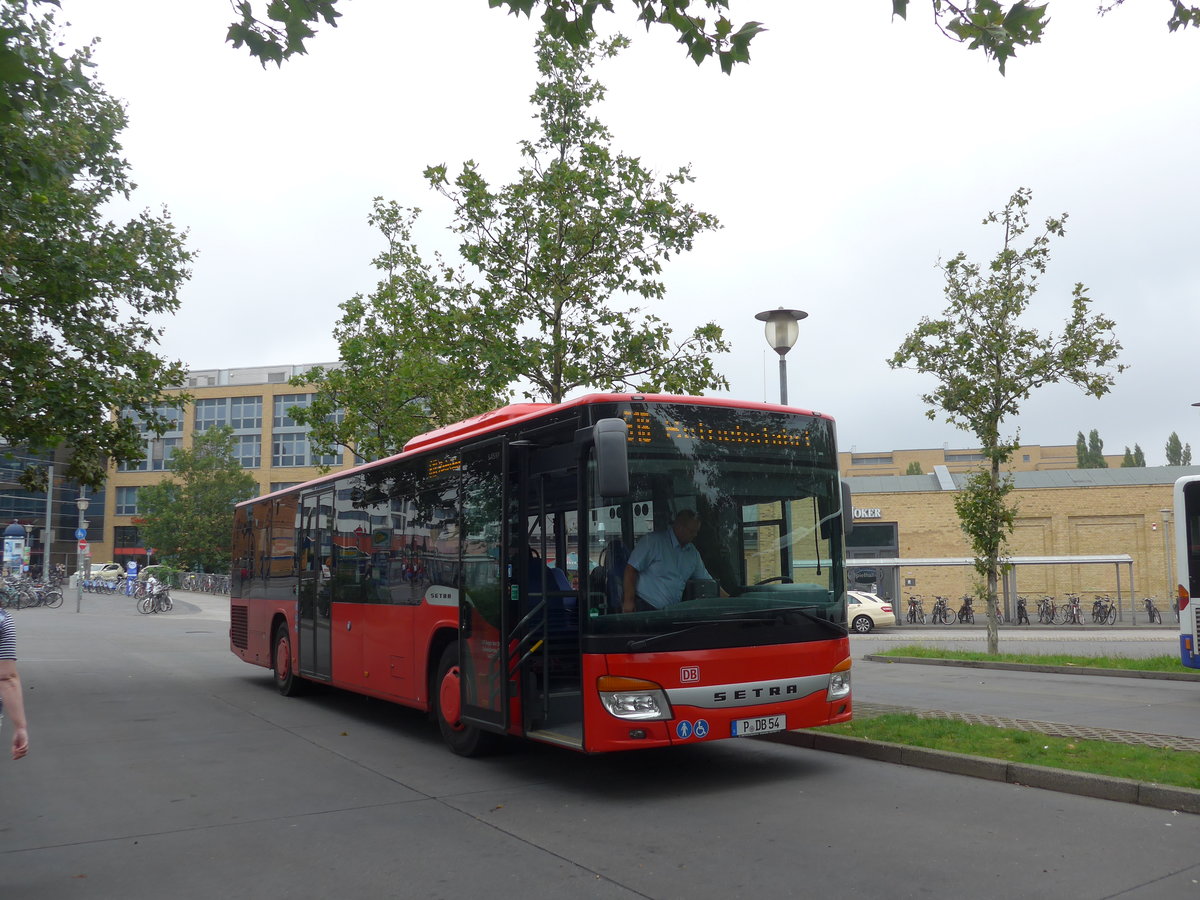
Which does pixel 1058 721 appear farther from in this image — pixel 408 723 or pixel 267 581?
pixel 267 581

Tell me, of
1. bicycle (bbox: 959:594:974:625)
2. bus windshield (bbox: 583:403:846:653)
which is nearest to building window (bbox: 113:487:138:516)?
bicycle (bbox: 959:594:974:625)

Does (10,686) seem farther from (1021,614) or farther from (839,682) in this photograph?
(1021,614)

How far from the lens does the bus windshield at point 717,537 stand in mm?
7090

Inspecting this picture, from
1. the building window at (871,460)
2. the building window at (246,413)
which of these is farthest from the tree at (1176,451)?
the building window at (246,413)

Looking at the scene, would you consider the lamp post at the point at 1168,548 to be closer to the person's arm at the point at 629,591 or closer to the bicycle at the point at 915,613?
the bicycle at the point at 915,613

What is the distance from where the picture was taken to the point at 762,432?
7926 mm

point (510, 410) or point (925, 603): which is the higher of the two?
point (510, 410)

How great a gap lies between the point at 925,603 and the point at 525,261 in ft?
114

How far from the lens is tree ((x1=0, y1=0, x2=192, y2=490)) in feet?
43.2

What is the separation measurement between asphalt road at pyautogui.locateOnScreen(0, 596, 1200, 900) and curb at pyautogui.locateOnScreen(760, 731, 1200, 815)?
4.8 inches

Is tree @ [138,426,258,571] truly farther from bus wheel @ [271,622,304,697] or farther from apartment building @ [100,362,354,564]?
bus wheel @ [271,622,304,697]

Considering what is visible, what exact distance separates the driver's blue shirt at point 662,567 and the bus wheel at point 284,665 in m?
7.72

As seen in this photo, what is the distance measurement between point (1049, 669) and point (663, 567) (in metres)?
12.0

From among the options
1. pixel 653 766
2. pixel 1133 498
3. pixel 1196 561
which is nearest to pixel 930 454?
pixel 1133 498
